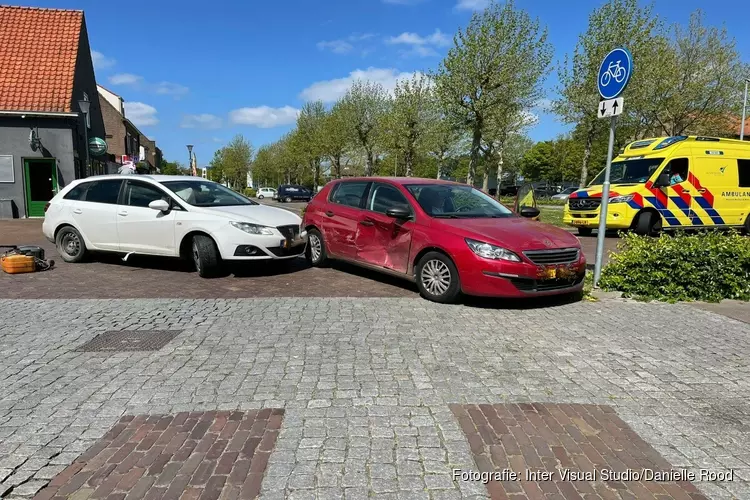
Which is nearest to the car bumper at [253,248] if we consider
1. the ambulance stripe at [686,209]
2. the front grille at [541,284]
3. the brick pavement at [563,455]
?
the front grille at [541,284]

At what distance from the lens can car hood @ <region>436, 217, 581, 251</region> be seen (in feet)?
19.0

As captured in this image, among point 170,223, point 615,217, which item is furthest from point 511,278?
point 615,217

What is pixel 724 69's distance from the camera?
26.5 meters

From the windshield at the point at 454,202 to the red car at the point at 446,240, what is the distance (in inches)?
0.6

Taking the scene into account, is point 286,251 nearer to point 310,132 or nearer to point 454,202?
point 454,202

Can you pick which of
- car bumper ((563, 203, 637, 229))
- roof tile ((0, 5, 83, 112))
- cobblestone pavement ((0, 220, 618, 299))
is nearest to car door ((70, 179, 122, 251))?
cobblestone pavement ((0, 220, 618, 299))

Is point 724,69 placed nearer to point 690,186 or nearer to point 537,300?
point 690,186

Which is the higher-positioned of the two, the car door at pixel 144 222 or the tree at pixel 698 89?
the tree at pixel 698 89

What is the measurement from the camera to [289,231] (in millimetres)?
7938

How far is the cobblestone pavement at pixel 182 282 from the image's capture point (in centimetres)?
671

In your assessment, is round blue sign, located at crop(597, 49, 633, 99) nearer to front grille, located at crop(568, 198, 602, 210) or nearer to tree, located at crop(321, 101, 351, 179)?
front grille, located at crop(568, 198, 602, 210)

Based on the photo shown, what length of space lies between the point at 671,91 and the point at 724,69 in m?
3.68

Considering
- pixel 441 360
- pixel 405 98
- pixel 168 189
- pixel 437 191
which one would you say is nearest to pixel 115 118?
pixel 405 98

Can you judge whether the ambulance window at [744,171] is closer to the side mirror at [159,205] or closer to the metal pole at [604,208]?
the metal pole at [604,208]
